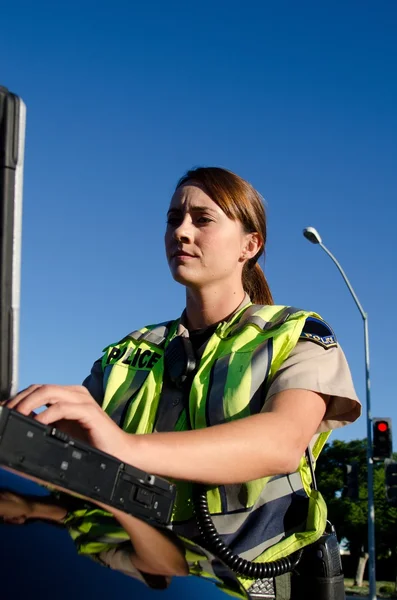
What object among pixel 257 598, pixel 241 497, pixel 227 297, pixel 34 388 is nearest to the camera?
pixel 34 388

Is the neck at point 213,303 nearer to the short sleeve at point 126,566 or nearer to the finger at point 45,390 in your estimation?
the finger at point 45,390

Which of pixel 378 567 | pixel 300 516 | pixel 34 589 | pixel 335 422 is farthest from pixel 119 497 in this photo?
pixel 378 567

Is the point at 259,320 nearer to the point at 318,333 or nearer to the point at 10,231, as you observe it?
the point at 318,333

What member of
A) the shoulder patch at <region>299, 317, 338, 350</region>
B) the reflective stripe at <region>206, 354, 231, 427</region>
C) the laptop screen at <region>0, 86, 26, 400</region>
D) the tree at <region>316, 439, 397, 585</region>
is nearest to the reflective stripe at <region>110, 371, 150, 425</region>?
the reflective stripe at <region>206, 354, 231, 427</region>

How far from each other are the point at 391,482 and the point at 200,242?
14.7 metres

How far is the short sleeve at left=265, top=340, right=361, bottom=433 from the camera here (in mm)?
2240

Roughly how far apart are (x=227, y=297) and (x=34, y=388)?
1378 millimetres

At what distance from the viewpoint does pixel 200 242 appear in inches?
105

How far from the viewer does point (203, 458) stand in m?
1.79

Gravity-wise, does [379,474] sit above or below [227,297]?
below

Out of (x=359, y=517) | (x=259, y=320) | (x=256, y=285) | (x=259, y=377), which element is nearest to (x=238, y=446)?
(x=259, y=377)

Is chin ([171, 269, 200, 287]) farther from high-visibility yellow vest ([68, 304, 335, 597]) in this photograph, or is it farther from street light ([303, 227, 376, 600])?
street light ([303, 227, 376, 600])

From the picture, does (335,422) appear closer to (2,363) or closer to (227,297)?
(227,297)

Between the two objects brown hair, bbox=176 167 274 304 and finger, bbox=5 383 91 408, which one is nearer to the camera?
finger, bbox=5 383 91 408
